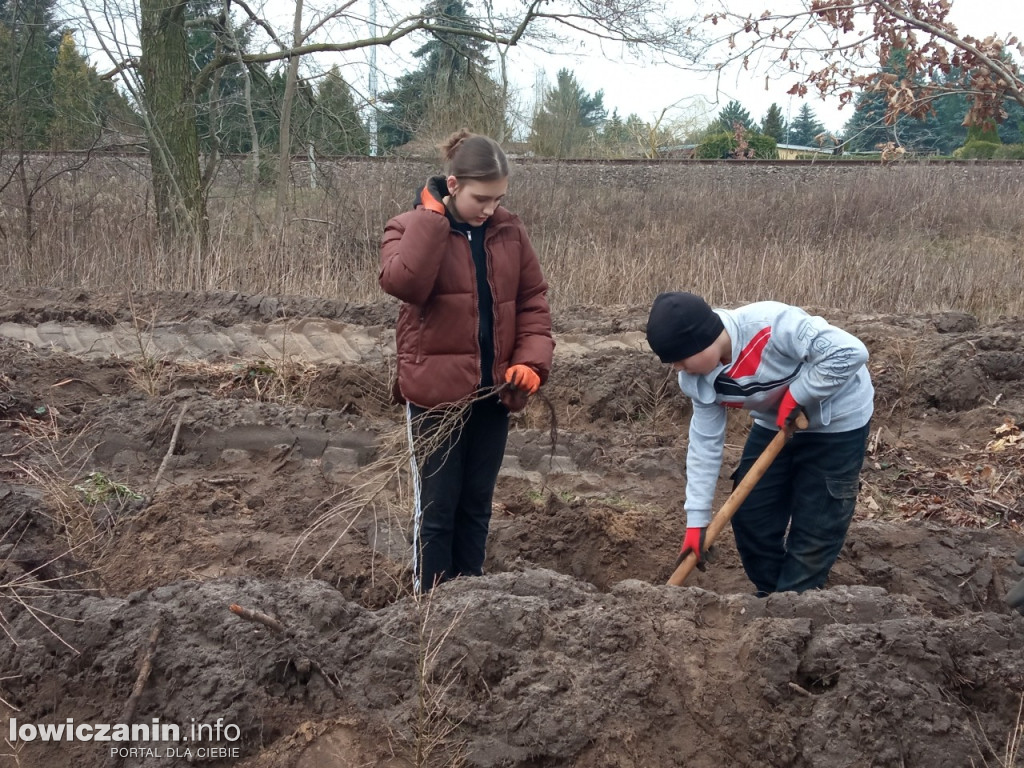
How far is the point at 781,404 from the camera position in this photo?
3131 millimetres

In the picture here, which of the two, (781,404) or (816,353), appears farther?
(781,404)

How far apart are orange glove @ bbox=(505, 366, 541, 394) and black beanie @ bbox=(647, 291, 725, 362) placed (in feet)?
1.59

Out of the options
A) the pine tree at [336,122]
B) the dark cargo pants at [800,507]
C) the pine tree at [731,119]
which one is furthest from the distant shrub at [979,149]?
the dark cargo pants at [800,507]

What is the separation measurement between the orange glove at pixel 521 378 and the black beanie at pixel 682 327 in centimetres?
49

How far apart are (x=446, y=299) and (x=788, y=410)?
1323mm

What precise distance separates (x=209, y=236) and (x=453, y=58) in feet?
14.7

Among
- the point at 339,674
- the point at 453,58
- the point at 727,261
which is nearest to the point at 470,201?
the point at 339,674

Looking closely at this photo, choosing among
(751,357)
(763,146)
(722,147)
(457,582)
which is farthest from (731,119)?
(722,147)

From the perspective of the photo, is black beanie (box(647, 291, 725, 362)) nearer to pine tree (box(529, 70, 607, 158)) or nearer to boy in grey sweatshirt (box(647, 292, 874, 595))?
boy in grey sweatshirt (box(647, 292, 874, 595))

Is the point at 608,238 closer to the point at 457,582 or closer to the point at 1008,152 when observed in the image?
the point at 457,582

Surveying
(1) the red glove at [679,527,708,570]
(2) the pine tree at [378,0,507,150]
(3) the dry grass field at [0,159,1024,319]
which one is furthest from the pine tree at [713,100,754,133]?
(2) the pine tree at [378,0,507,150]

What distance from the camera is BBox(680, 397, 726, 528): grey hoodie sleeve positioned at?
3.21 metres

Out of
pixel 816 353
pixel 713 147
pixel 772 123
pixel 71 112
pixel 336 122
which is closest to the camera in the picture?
pixel 816 353

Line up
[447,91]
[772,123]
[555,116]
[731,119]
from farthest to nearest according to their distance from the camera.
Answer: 1. [772,123]
2. [555,116]
3. [447,91]
4. [731,119]
